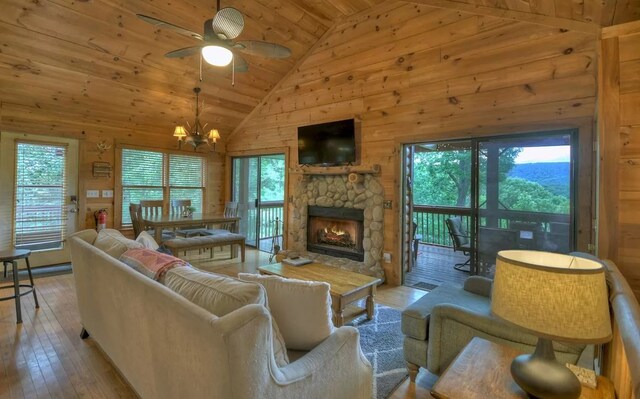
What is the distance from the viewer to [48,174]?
16.5ft

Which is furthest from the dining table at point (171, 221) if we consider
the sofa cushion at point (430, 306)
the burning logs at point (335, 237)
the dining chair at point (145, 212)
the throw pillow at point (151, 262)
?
the sofa cushion at point (430, 306)

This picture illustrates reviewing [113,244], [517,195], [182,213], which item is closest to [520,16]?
[517,195]

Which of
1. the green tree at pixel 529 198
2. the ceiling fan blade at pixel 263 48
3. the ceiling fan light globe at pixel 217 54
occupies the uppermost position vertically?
the ceiling fan blade at pixel 263 48

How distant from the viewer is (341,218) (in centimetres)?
513

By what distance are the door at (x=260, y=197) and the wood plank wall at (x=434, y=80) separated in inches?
53.8

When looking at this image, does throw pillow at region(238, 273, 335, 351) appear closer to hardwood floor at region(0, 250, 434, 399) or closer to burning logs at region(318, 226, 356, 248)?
hardwood floor at region(0, 250, 434, 399)

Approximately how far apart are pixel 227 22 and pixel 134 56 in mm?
2828

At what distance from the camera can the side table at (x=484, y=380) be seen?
121cm

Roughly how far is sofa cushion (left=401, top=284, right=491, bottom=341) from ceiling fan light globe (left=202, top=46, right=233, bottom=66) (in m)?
2.50

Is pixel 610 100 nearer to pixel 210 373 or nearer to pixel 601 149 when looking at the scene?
pixel 601 149

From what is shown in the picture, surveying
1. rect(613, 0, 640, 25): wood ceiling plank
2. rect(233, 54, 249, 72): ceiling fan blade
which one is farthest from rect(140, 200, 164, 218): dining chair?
rect(613, 0, 640, 25): wood ceiling plank

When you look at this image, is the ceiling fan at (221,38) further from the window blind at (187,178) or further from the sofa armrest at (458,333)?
the window blind at (187,178)

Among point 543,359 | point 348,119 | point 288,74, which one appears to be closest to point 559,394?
point 543,359

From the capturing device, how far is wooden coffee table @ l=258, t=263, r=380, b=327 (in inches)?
112
